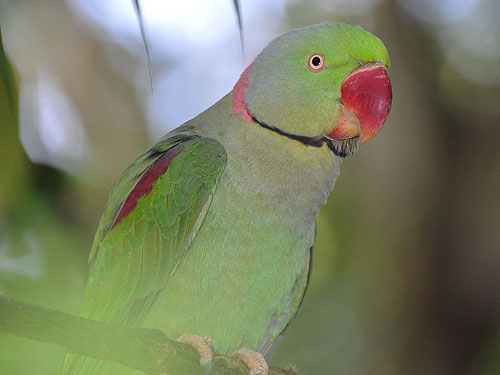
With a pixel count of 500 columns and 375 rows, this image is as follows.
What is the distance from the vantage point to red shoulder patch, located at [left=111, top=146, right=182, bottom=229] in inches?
93.7

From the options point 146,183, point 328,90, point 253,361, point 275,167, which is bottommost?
point 253,361

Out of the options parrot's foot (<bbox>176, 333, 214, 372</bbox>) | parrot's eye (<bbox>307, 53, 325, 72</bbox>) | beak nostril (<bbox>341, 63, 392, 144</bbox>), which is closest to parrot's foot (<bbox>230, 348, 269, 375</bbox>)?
parrot's foot (<bbox>176, 333, 214, 372</bbox>)

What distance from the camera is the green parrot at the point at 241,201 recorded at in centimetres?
231

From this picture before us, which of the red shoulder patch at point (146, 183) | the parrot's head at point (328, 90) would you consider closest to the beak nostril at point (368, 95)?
the parrot's head at point (328, 90)

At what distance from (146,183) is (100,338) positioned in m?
1.02

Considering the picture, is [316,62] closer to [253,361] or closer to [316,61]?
[316,61]

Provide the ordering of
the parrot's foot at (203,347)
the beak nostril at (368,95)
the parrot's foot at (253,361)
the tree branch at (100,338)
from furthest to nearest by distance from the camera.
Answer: the beak nostril at (368,95)
the parrot's foot at (253,361)
the parrot's foot at (203,347)
the tree branch at (100,338)

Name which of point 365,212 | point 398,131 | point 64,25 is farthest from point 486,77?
point 64,25

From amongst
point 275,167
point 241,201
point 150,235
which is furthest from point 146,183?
point 275,167

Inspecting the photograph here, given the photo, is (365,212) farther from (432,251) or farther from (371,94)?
(371,94)

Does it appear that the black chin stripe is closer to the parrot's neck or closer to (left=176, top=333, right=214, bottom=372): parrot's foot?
the parrot's neck

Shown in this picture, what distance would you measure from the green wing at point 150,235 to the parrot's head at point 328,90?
1.11 feet

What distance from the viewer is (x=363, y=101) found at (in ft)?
7.95

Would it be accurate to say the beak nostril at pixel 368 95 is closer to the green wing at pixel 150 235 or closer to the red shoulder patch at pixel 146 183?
the green wing at pixel 150 235
